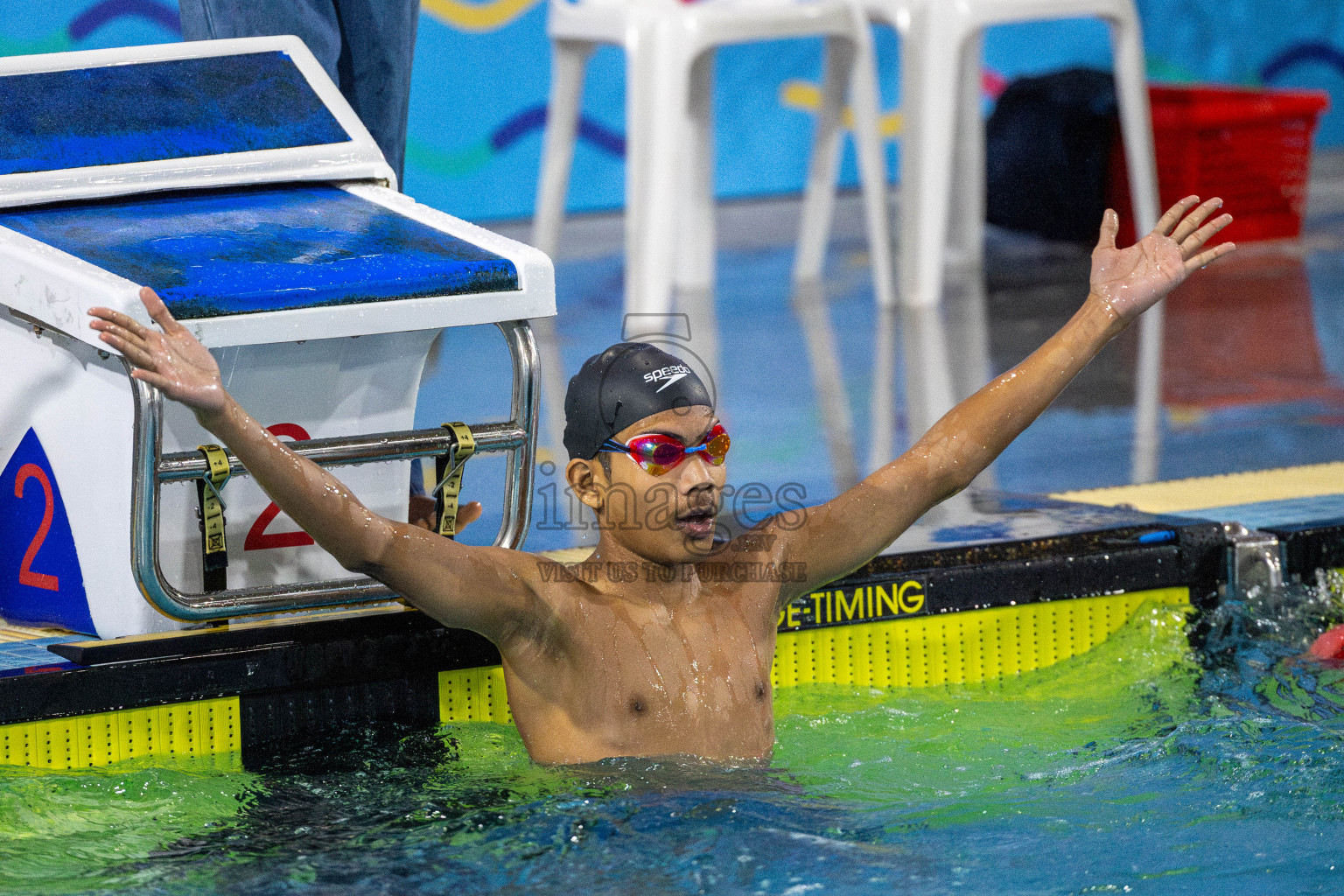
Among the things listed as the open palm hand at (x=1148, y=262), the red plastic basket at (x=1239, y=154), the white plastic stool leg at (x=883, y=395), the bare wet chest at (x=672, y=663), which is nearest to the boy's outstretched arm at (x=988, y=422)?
the open palm hand at (x=1148, y=262)

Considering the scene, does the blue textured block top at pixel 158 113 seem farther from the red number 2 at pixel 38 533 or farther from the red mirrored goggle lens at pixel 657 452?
the red mirrored goggle lens at pixel 657 452

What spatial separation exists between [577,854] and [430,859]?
194 millimetres

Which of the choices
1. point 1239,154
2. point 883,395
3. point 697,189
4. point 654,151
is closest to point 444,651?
point 883,395

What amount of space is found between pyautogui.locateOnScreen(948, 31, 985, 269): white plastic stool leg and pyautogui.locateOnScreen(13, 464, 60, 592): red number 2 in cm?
525

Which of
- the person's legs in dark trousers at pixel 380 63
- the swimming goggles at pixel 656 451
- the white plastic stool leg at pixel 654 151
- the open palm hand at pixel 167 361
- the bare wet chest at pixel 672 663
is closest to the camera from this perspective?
the open palm hand at pixel 167 361

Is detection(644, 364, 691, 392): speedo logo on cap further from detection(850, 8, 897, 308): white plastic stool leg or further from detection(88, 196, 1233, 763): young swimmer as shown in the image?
detection(850, 8, 897, 308): white plastic stool leg

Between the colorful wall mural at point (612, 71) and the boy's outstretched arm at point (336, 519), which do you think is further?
the colorful wall mural at point (612, 71)

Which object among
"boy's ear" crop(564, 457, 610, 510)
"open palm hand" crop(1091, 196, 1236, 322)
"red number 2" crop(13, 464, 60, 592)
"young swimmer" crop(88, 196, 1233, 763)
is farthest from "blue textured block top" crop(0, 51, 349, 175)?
"open palm hand" crop(1091, 196, 1236, 322)

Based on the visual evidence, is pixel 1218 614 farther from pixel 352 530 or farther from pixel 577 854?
pixel 352 530

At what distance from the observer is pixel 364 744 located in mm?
2857

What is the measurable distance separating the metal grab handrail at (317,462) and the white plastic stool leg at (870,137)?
413cm

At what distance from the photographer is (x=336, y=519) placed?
7.22 ft

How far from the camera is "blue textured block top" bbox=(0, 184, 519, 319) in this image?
8.08 ft

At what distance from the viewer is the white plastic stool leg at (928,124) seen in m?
6.40
